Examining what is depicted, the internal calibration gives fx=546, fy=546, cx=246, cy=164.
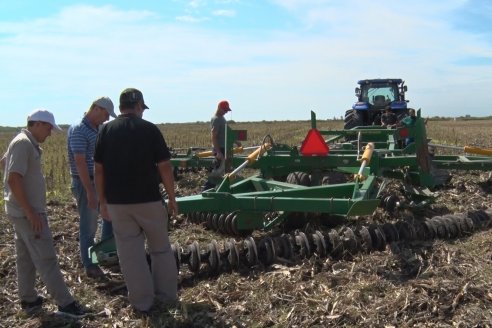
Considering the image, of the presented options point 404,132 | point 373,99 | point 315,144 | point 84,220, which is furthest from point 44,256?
point 373,99

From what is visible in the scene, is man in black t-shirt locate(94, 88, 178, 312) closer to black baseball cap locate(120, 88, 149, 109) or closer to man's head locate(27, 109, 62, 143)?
black baseball cap locate(120, 88, 149, 109)

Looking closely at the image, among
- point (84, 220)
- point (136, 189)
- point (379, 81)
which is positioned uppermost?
point (379, 81)

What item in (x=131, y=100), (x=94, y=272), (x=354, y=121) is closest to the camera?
(x=131, y=100)

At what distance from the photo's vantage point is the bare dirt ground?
3.74m

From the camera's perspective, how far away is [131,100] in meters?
4.12

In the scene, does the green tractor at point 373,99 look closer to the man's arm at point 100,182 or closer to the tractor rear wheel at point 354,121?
the tractor rear wheel at point 354,121

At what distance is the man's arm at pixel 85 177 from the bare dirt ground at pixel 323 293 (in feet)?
2.30

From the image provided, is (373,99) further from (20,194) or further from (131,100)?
(20,194)

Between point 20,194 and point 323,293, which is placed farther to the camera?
point 323,293

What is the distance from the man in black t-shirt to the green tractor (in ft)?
34.8

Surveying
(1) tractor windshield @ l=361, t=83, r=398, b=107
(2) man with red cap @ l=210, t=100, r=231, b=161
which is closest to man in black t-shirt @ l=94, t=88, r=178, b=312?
(2) man with red cap @ l=210, t=100, r=231, b=161

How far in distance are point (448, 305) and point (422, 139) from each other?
3178 millimetres

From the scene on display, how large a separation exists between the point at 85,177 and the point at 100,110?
2.16ft

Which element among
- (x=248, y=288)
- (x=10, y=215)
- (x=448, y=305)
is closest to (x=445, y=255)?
(x=448, y=305)
